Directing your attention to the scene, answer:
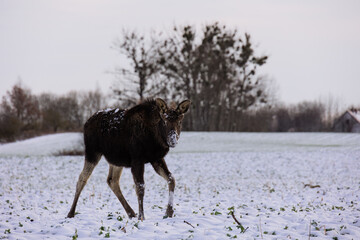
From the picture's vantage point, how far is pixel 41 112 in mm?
63625

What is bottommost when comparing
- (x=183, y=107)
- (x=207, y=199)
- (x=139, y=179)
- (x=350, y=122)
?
(x=207, y=199)

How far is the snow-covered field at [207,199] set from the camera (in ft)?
19.9

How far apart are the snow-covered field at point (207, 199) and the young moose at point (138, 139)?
89 cm

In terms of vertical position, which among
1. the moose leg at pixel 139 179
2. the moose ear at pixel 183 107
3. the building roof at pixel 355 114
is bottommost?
the moose leg at pixel 139 179

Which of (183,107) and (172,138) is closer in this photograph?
(172,138)

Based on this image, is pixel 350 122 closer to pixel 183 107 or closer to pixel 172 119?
pixel 183 107

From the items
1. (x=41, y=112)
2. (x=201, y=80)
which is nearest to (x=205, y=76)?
(x=201, y=80)

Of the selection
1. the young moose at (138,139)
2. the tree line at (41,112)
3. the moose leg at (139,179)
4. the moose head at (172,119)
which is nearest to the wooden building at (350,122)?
the tree line at (41,112)

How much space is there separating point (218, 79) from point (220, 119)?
19.9ft

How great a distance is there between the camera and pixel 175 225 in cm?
625

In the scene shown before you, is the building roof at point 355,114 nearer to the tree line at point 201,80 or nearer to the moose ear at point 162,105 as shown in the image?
the tree line at point 201,80

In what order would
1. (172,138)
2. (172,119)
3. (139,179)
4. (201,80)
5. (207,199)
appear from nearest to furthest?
(172,138) → (172,119) → (139,179) → (207,199) → (201,80)

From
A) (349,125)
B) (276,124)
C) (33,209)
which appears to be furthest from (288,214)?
(276,124)

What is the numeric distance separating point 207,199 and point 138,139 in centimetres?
503
